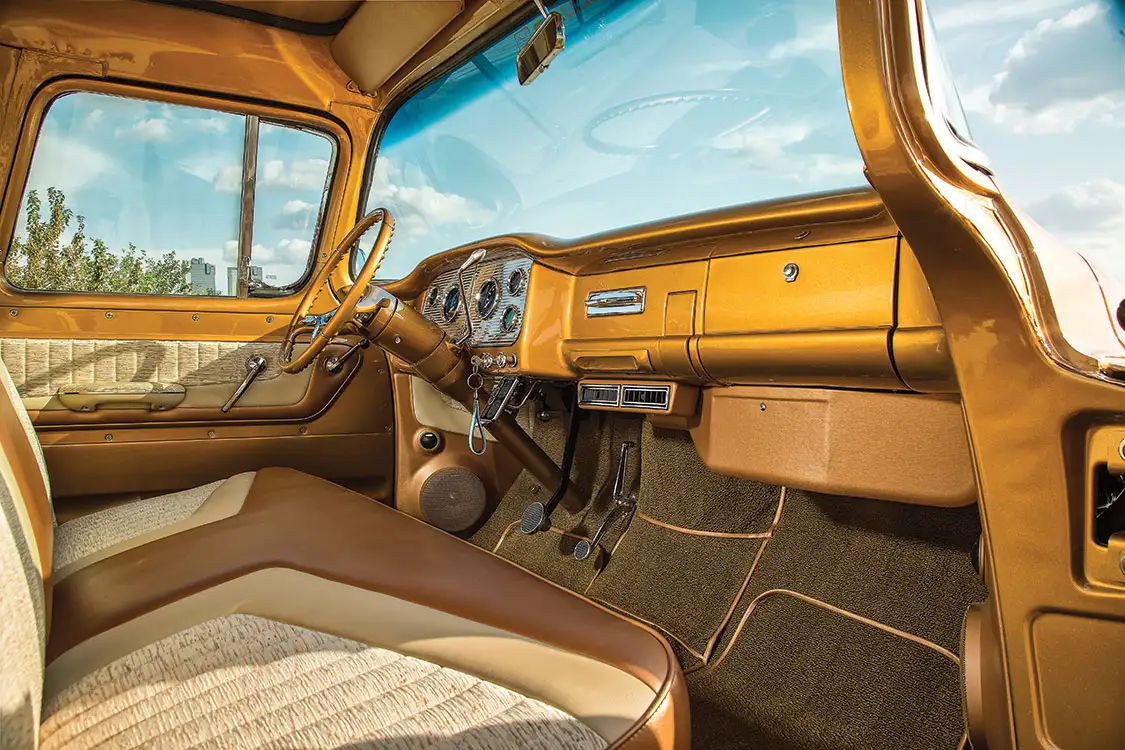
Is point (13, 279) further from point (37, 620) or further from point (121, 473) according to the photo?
point (37, 620)

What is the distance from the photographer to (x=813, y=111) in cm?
230

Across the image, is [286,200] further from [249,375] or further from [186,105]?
[249,375]

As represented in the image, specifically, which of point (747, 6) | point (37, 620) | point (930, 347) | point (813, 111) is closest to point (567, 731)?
point (37, 620)

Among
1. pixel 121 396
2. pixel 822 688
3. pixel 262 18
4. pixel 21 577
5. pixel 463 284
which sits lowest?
pixel 822 688

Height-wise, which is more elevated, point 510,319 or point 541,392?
point 510,319

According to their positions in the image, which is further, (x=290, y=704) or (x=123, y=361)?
(x=123, y=361)

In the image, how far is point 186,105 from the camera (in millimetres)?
2631

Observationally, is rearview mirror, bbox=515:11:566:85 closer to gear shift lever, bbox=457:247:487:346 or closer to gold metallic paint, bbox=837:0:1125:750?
gear shift lever, bbox=457:247:487:346

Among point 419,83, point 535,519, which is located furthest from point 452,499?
point 419,83

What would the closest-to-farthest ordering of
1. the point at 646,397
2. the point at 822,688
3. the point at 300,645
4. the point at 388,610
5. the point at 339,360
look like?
the point at 300,645 → the point at 388,610 → the point at 822,688 → the point at 646,397 → the point at 339,360

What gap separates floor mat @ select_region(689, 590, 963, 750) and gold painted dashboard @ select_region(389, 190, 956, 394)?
1.70ft

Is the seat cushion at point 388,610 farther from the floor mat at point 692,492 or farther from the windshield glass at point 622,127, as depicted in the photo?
the windshield glass at point 622,127

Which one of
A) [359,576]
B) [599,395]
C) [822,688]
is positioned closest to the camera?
[359,576]

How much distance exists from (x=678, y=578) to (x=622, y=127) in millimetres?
1697
